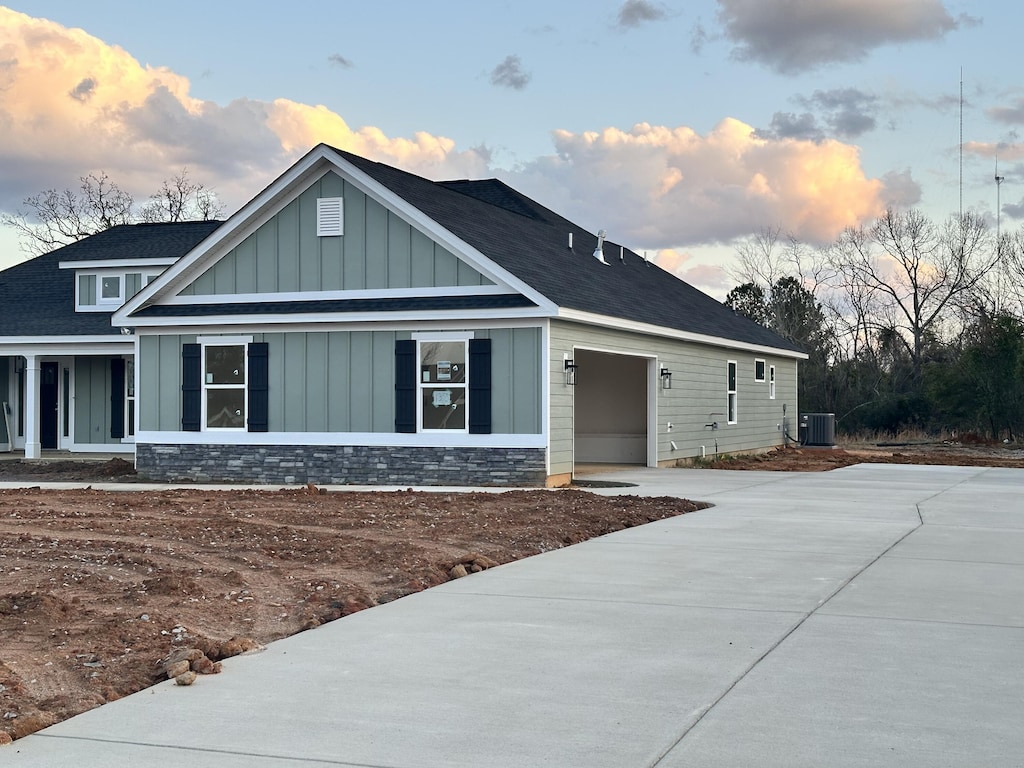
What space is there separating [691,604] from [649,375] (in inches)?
590

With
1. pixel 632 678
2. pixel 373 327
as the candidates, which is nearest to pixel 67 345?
pixel 373 327

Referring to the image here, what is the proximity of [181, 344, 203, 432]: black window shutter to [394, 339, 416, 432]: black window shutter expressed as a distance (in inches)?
150

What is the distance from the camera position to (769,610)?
8.06 m

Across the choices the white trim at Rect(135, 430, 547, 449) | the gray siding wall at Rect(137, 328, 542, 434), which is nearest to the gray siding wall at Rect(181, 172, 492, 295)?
the gray siding wall at Rect(137, 328, 542, 434)

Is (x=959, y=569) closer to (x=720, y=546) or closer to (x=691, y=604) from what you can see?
(x=720, y=546)

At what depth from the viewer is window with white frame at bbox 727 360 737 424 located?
28047mm

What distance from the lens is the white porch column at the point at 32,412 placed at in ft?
80.9

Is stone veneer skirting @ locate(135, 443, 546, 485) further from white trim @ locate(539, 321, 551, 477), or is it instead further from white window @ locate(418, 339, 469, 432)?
white window @ locate(418, 339, 469, 432)

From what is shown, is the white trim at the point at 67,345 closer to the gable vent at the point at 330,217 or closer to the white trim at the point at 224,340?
the white trim at the point at 224,340

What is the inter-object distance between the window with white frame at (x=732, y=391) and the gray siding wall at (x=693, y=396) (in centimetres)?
17

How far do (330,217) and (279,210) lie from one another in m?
1.03

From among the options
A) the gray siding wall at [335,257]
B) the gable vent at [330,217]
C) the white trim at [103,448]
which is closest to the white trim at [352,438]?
the gray siding wall at [335,257]

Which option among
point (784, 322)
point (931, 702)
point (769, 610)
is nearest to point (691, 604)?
point (769, 610)

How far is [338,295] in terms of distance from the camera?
2009 cm
